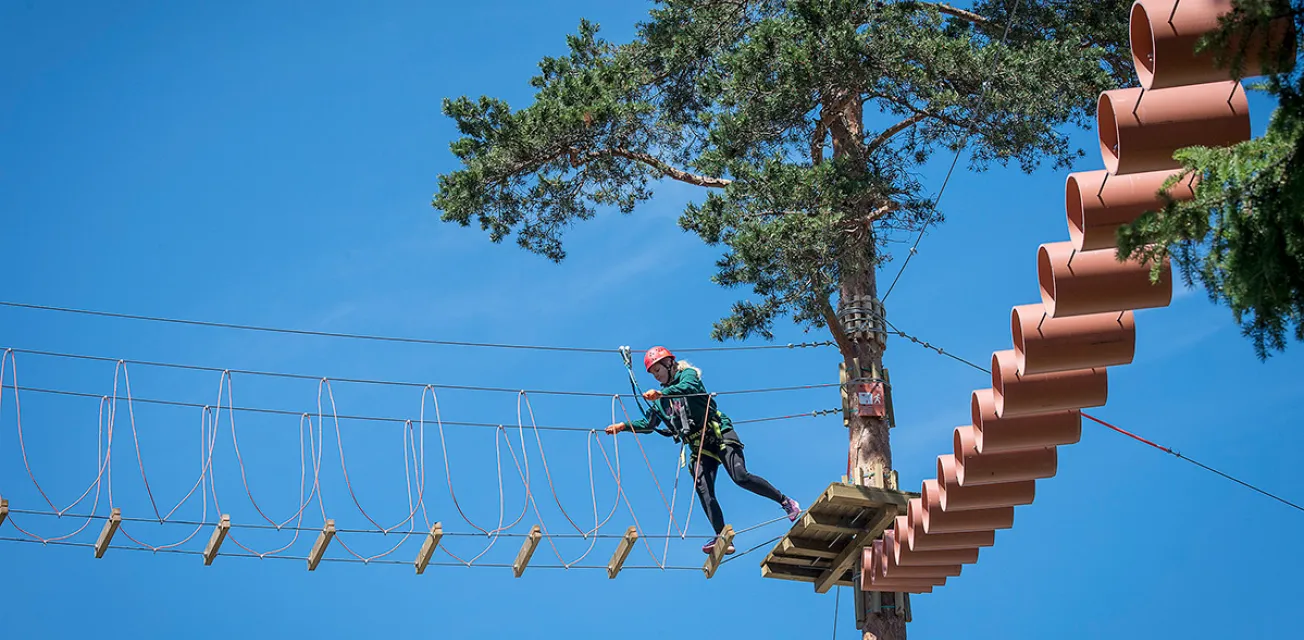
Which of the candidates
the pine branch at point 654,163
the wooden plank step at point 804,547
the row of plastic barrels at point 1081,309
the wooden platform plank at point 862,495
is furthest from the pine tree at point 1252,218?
the pine branch at point 654,163

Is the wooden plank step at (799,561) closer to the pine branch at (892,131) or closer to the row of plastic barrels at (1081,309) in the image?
the row of plastic barrels at (1081,309)

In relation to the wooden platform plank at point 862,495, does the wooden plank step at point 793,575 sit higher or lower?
lower

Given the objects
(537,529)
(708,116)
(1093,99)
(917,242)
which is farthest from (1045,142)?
(537,529)

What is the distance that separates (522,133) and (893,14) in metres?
3.12

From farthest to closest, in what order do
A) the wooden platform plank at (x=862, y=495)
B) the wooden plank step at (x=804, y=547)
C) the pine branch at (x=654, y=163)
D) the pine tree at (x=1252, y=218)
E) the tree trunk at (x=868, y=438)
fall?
the pine branch at (x=654, y=163)
the tree trunk at (x=868, y=438)
the wooden plank step at (x=804, y=547)
the wooden platform plank at (x=862, y=495)
the pine tree at (x=1252, y=218)

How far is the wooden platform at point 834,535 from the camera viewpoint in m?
11.0

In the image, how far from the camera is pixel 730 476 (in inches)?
440

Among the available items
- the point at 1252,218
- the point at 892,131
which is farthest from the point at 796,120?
the point at 1252,218

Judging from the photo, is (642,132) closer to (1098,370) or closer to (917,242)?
(917,242)

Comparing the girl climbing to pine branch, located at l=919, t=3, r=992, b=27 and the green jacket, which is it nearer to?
the green jacket

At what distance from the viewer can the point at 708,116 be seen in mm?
12828

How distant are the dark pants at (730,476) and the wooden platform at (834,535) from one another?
343 mm

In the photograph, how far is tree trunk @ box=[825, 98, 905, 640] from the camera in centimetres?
1164

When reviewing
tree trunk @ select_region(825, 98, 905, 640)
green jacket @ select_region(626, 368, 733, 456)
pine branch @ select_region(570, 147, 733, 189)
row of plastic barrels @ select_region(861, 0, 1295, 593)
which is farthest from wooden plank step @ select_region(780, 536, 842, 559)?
pine branch @ select_region(570, 147, 733, 189)
